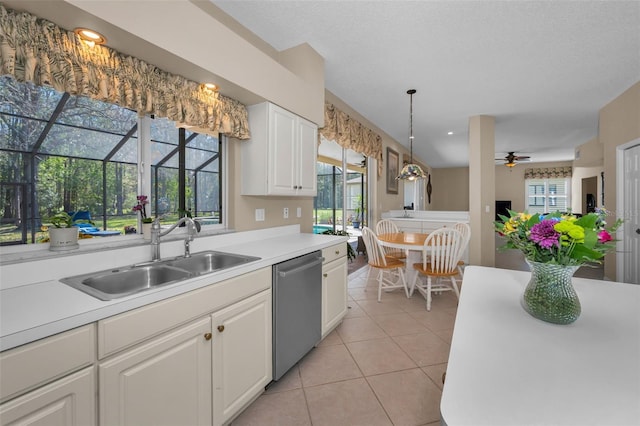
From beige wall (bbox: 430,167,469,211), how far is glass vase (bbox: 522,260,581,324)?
1026cm

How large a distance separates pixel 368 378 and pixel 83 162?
221cm

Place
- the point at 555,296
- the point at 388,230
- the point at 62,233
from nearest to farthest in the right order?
the point at 555,296 → the point at 62,233 → the point at 388,230

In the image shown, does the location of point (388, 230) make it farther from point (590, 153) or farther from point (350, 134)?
point (590, 153)

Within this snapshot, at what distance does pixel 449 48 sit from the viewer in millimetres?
2520

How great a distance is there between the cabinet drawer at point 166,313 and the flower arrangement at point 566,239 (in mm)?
1283

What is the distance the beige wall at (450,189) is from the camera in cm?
1019

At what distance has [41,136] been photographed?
4.50 ft

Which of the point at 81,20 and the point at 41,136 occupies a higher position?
the point at 81,20

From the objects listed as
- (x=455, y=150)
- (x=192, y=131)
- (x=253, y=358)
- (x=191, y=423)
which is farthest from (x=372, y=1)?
(x=455, y=150)

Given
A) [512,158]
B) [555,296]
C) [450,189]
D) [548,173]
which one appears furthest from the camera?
[450,189]

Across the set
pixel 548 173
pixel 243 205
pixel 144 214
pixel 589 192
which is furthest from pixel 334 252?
pixel 548 173

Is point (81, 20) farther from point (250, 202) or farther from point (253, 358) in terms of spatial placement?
point (253, 358)

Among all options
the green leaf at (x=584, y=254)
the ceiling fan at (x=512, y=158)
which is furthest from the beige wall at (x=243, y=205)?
the ceiling fan at (x=512, y=158)

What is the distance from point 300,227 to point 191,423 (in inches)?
77.4
